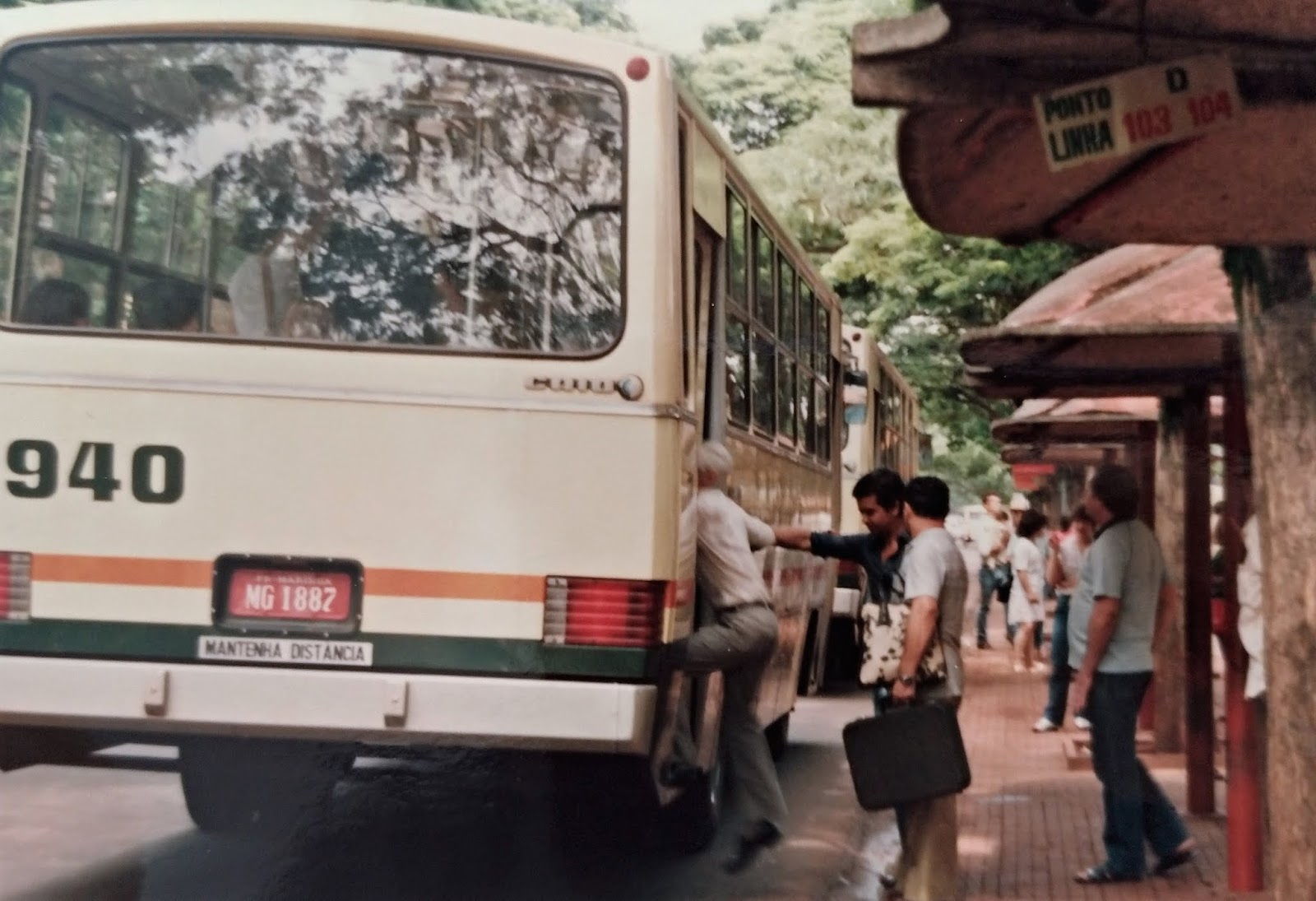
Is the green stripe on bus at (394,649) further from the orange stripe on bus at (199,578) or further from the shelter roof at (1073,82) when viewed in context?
the shelter roof at (1073,82)

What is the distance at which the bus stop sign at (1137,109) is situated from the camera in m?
5.04

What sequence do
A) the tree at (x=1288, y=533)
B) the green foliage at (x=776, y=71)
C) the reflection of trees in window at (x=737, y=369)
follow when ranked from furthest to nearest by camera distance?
the green foliage at (x=776, y=71) → the reflection of trees in window at (x=737, y=369) → the tree at (x=1288, y=533)

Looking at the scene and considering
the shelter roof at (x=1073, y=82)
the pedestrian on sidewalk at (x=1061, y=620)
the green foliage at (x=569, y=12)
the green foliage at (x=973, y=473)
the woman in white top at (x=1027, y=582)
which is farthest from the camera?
the green foliage at (x=973, y=473)

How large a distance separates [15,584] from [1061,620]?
9102 mm

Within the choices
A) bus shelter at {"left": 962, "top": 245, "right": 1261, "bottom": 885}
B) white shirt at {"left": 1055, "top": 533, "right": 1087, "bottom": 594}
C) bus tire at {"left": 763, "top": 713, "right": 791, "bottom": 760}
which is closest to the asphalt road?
bus tire at {"left": 763, "top": 713, "right": 791, "bottom": 760}

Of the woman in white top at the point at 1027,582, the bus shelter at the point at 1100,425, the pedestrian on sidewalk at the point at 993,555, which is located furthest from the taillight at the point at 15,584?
the pedestrian on sidewalk at the point at 993,555

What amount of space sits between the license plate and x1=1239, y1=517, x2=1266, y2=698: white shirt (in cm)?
362

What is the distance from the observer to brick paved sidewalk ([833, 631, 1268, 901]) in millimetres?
8344

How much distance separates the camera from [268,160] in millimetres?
7027

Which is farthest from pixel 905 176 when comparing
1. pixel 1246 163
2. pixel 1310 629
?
pixel 1310 629

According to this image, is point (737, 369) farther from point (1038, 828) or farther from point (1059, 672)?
point (1059, 672)

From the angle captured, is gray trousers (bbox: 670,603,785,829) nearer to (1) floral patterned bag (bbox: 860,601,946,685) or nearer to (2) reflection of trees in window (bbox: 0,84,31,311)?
(1) floral patterned bag (bbox: 860,601,946,685)

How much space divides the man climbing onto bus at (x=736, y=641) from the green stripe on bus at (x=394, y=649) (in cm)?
126

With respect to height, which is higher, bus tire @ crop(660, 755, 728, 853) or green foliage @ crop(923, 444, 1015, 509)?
green foliage @ crop(923, 444, 1015, 509)
